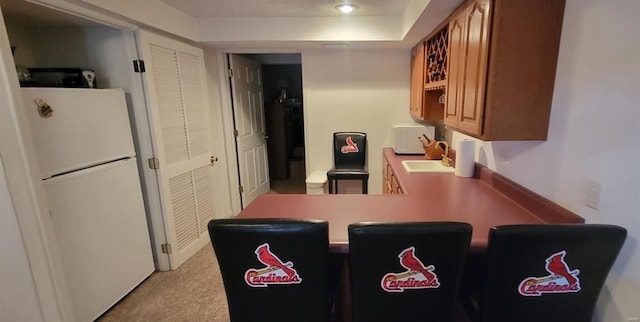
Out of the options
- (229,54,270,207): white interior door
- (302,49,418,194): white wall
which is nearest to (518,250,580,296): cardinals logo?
(302,49,418,194): white wall

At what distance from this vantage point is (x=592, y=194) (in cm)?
114

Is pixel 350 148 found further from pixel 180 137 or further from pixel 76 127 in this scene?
pixel 76 127

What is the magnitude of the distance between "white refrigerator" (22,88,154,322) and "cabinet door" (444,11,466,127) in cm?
235

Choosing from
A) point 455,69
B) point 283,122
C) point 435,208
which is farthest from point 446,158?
point 283,122

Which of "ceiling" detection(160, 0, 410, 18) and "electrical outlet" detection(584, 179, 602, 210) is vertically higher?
"ceiling" detection(160, 0, 410, 18)

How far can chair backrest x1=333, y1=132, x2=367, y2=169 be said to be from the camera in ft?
11.5

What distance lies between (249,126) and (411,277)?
3.23 m

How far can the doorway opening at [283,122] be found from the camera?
14.8ft

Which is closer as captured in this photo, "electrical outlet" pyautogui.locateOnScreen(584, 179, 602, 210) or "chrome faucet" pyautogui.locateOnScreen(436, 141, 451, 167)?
"electrical outlet" pyautogui.locateOnScreen(584, 179, 602, 210)

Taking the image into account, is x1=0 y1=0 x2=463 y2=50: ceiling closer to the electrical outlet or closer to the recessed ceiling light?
the recessed ceiling light

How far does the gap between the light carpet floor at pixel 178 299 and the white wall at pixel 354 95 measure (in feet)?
6.21

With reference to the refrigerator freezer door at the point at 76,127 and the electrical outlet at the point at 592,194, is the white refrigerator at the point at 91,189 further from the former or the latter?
the electrical outlet at the point at 592,194

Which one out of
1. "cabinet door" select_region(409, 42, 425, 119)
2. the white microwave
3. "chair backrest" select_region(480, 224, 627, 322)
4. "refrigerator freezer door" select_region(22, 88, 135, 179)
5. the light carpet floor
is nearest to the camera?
"chair backrest" select_region(480, 224, 627, 322)

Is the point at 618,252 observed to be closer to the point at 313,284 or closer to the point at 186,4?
the point at 313,284
